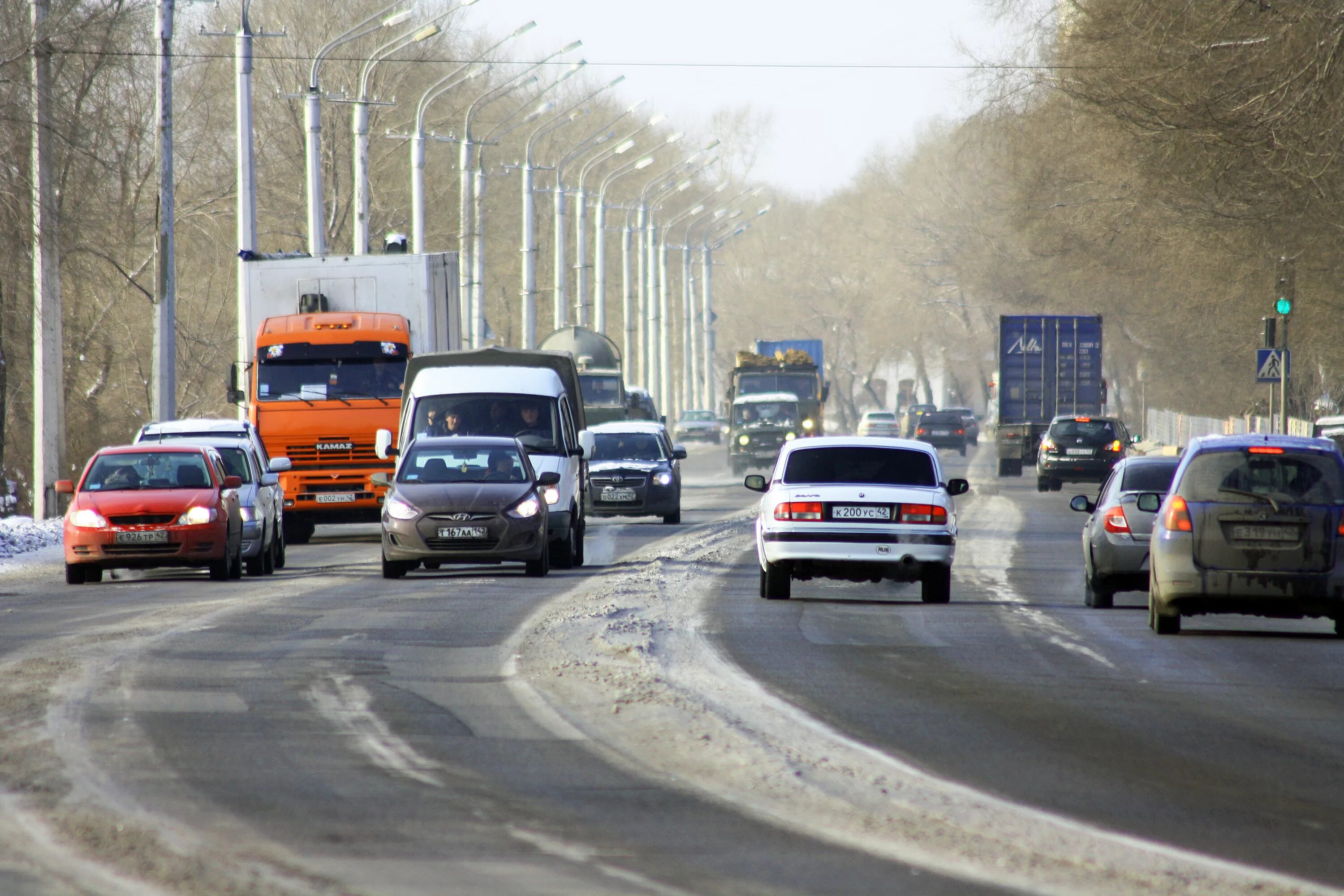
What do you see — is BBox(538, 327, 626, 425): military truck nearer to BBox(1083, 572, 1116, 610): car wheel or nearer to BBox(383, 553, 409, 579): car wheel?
BBox(383, 553, 409, 579): car wheel

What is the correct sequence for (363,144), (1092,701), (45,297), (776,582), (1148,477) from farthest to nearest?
1. (363,144)
2. (45,297)
3. (1148,477)
4. (776,582)
5. (1092,701)

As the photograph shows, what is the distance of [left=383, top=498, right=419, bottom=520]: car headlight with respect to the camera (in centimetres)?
2077

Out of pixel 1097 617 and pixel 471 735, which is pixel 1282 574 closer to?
pixel 1097 617

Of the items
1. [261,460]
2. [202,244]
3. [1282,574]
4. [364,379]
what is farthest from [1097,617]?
[202,244]

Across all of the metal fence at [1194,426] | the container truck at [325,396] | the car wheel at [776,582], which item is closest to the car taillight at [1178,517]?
the car wheel at [776,582]

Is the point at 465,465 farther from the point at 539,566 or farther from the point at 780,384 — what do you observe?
the point at 780,384

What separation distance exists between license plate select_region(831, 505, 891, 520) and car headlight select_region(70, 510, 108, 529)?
7970 millimetres

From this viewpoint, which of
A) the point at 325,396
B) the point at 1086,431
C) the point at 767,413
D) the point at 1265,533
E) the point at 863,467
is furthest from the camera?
the point at 767,413

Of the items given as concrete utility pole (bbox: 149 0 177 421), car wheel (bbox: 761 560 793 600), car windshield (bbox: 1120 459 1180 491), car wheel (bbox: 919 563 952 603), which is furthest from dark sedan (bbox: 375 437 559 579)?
concrete utility pole (bbox: 149 0 177 421)

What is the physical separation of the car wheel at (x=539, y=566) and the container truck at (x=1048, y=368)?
32.7 m

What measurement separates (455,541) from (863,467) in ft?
15.2

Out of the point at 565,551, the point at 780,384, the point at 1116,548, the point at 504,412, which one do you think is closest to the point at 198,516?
the point at 565,551

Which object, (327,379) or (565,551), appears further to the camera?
(327,379)

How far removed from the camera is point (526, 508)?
21.0m
